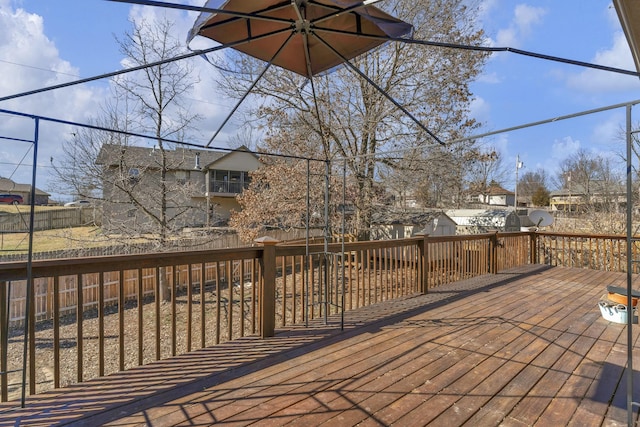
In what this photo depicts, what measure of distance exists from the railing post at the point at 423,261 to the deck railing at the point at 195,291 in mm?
15

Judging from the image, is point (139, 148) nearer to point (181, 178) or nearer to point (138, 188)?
point (138, 188)

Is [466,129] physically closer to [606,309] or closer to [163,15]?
[606,309]

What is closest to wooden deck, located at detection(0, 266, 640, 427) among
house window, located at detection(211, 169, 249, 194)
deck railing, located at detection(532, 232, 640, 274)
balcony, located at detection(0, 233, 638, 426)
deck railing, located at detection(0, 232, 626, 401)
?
balcony, located at detection(0, 233, 638, 426)

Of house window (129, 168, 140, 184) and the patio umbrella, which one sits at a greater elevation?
the patio umbrella

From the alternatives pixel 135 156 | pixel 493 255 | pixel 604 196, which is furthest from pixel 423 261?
pixel 604 196

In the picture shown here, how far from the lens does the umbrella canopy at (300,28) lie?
2.07 m

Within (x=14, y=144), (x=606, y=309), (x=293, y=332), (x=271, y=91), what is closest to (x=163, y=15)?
(x=271, y=91)

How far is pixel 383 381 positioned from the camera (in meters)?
2.28

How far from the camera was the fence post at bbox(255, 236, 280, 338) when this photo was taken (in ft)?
9.95

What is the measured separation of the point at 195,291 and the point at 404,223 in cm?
633

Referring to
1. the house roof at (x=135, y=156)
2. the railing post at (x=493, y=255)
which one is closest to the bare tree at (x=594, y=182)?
the railing post at (x=493, y=255)

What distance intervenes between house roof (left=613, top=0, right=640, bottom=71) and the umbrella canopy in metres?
1.18

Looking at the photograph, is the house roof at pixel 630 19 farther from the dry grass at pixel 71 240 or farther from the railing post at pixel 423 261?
the dry grass at pixel 71 240

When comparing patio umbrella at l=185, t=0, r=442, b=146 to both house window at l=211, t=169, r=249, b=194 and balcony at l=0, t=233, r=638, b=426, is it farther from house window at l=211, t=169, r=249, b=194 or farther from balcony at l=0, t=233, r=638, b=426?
house window at l=211, t=169, r=249, b=194
